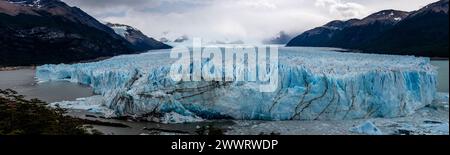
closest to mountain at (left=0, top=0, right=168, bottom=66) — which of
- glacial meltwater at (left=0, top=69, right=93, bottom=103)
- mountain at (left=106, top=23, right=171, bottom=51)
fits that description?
mountain at (left=106, top=23, right=171, bottom=51)

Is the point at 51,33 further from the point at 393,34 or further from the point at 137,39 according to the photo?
the point at 393,34

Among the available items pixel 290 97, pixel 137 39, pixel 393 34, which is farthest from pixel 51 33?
pixel 290 97

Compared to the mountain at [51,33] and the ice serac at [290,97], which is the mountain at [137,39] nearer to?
the mountain at [51,33]

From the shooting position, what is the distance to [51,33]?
37.2 meters

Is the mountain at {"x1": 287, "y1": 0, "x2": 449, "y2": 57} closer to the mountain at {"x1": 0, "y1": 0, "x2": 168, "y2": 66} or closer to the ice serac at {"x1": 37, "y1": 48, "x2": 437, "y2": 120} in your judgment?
the ice serac at {"x1": 37, "y1": 48, "x2": 437, "y2": 120}

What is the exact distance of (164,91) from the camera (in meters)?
10.5

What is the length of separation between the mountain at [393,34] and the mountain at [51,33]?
22918 millimetres

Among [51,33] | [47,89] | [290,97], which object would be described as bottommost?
[47,89]

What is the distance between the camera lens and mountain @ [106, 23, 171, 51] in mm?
48312

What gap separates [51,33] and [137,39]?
14.9 metres

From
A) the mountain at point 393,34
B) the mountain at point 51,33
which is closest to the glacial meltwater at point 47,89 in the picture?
the mountain at point 51,33

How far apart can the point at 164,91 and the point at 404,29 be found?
37.6m

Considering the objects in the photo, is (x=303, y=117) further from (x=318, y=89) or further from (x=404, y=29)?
(x=404, y=29)
